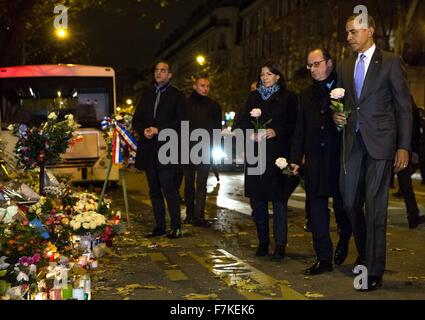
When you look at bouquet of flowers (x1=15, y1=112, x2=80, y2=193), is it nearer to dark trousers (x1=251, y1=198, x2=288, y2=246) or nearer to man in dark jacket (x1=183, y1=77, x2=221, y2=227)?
man in dark jacket (x1=183, y1=77, x2=221, y2=227)

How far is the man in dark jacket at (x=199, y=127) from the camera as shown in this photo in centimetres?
1070

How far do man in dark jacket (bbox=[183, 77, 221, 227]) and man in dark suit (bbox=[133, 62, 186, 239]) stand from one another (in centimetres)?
121

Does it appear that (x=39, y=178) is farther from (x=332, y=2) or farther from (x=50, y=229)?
(x=332, y=2)

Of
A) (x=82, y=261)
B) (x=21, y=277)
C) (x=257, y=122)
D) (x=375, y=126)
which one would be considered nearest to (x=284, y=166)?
(x=257, y=122)

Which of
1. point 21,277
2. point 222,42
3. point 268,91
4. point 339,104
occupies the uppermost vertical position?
point 222,42

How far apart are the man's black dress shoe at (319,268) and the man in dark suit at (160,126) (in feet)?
9.17

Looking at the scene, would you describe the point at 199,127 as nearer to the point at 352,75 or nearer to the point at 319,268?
the point at 319,268

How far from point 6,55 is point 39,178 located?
1214 cm

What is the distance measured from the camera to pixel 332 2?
32.6 meters

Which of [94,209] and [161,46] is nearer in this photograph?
[94,209]

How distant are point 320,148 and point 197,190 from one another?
4.12 metres

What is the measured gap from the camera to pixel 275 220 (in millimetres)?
7723

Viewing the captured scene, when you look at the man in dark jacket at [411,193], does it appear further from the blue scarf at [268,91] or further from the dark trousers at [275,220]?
the blue scarf at [268,91]
